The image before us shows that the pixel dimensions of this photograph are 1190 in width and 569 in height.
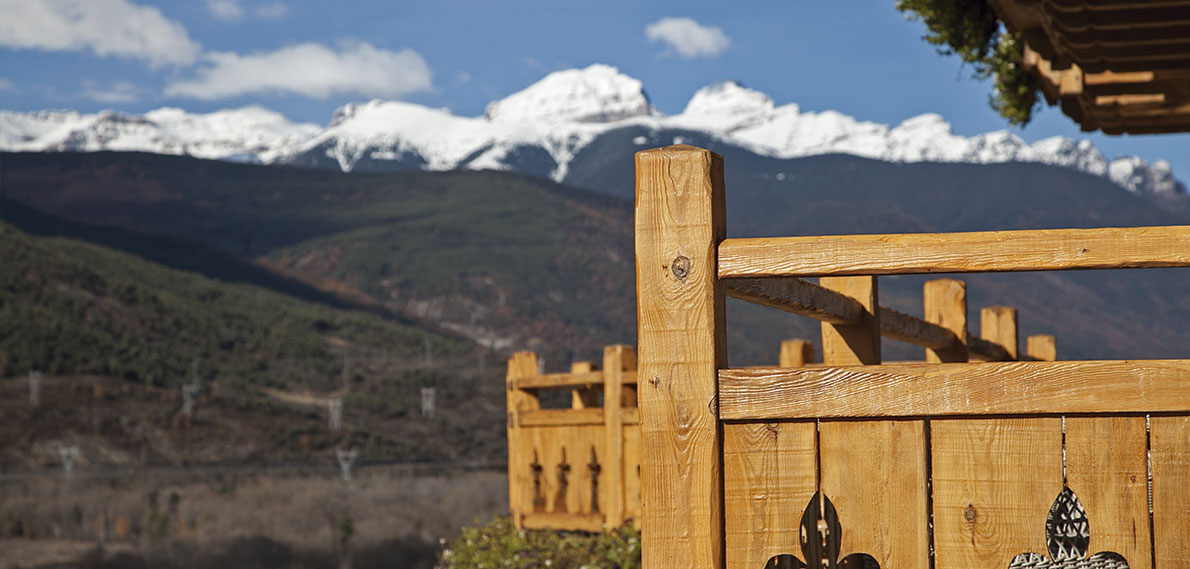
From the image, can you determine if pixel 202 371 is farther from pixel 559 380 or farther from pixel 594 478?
pixel 594 478

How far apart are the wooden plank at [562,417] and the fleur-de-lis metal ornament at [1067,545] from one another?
A: 656 cm

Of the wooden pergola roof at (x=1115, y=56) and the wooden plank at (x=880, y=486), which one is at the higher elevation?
the wooden pergola roof at (x=1115, y=56)

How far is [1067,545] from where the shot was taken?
2.21m

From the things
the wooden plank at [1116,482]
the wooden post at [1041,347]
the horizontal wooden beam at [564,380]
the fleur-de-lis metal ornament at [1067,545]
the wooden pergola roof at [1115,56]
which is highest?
the wooden pergola roof at [1115,56]

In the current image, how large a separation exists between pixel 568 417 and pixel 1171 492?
711 cm

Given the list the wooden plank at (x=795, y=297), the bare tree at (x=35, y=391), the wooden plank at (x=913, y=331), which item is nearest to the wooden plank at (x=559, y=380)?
the wooden plank at (x=913, y=331)

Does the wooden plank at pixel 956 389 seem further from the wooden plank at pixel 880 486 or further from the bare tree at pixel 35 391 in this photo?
the bare tree at pixel 35 391

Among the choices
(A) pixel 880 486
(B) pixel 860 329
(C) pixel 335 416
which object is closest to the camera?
(A) pixel 880 486

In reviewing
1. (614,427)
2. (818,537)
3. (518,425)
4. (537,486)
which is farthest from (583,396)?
(818,537)

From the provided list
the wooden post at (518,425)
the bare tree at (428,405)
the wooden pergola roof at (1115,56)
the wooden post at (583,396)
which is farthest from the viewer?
the bare tree at (428,405)

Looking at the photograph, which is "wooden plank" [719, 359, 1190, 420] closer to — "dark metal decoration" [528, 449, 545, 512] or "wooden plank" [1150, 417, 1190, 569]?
"wooden plank" [1150, 417, 1190, 569]

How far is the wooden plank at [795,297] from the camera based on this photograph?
98.5 inches

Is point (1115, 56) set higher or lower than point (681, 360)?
higher

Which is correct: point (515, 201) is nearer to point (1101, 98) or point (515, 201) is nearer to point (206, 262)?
point (206, 262)
